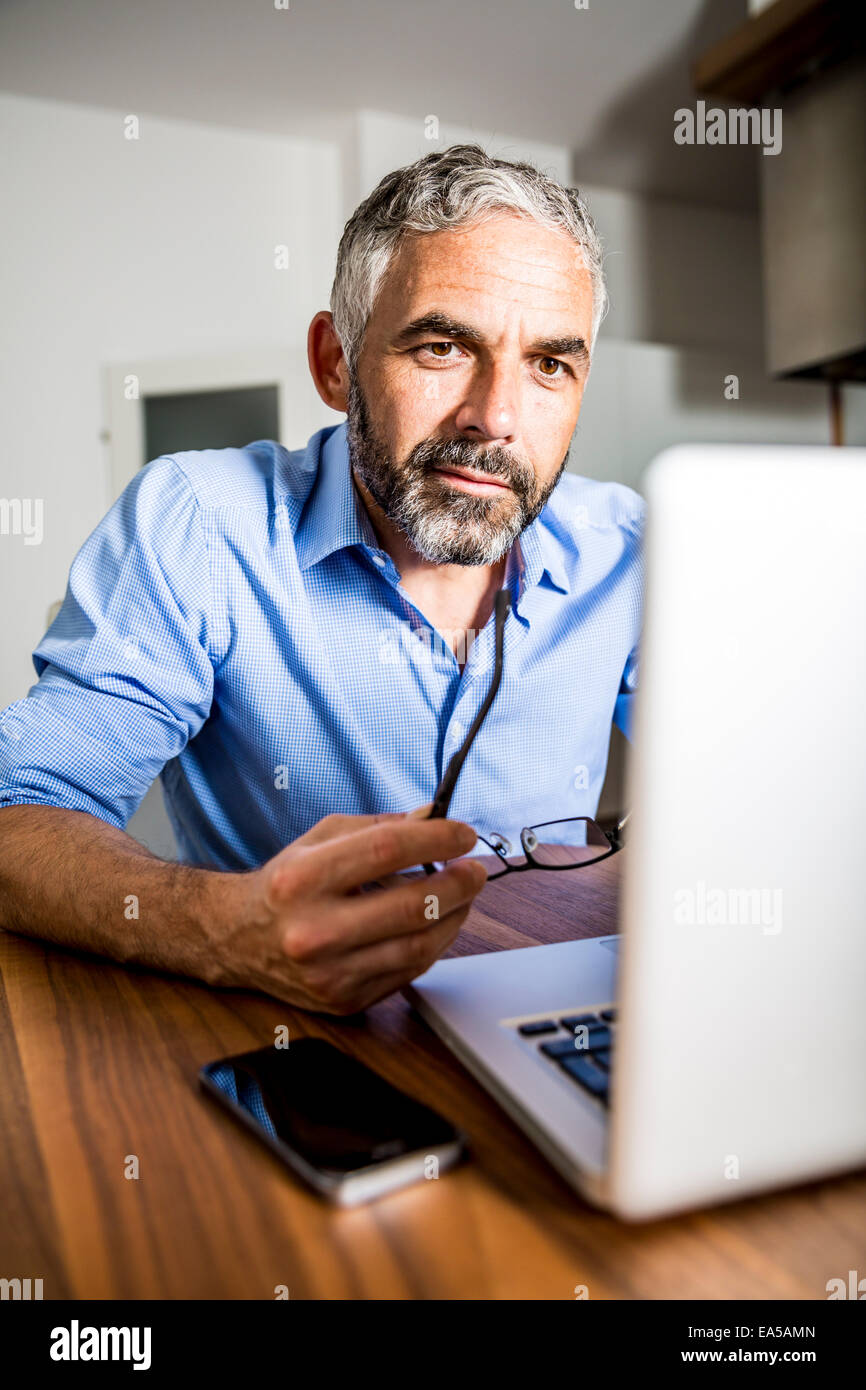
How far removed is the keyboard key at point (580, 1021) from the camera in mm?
458

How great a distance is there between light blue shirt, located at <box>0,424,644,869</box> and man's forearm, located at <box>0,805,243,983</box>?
12 cm

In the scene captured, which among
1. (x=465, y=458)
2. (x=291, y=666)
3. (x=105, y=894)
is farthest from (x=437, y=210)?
(x=105, y=894)

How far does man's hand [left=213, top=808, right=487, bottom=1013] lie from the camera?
0.50 m

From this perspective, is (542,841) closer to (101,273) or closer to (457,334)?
(457,334)

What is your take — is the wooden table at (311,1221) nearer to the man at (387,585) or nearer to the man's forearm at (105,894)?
the man's forearm at (105,894)

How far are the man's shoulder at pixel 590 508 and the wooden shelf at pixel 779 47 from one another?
195cm

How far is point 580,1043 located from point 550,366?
89 cm

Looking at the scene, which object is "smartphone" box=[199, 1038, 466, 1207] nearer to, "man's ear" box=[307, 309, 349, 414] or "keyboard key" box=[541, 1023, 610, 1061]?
"keyboard key" box=[541, 1023, 610, 1061]

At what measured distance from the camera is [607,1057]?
42 cm

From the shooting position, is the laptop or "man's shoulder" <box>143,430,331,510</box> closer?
the laptop

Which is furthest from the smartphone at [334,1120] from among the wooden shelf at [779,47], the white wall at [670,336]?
the white wall at [670,336]

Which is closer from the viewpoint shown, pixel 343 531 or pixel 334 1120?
pixel 334 1120

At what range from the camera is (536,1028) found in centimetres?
46

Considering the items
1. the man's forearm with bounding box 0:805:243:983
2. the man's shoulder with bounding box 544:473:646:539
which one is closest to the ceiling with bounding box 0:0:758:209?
the man's shoulder with bounding box 544:473:646:539
